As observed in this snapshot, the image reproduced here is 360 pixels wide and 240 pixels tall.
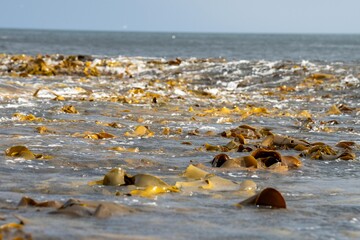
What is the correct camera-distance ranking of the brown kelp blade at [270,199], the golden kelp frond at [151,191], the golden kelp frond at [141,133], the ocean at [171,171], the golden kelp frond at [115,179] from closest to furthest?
1. the ocean at [171,171]
2. the brown kelp blade at [270,199]
3. the golden kelp frond at [151,191]
4. the golden kelp frond at [115,179]
5. the golden kelp frond at [141,133]

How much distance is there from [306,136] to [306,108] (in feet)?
16.6

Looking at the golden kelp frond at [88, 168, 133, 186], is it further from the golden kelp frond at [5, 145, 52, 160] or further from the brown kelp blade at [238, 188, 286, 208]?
the golden kelp frond at [5, 145, 52, 160]

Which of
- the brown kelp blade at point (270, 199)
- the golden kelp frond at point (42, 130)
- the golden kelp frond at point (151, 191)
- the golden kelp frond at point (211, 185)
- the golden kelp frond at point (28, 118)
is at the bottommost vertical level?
the golden kelp frond at point (28, 118)

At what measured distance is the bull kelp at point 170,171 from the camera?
3.48 metres

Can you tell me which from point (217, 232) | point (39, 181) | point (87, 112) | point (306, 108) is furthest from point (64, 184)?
point (306, 108)

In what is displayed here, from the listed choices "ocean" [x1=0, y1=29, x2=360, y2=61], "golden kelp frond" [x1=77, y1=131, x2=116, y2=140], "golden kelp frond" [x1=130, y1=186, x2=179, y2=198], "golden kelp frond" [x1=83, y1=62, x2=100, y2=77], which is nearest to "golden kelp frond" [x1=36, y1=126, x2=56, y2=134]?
"golden kelp frond" [x1=77, y1=131, x2=116, y2=140]

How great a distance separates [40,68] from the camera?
890 inches

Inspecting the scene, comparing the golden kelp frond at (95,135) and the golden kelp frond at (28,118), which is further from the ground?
the golden kelp frond at (95,135)

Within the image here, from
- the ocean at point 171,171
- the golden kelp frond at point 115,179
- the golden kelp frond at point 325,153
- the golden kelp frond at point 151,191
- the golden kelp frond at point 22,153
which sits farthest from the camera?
the golden kelp frond at point 325,153

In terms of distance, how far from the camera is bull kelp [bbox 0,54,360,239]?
3477 mm

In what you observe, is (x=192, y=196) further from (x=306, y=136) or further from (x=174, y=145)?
(x=306, y=136)

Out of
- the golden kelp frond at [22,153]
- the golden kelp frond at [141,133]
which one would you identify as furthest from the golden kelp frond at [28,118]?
the golden kelp frond at [22,153]

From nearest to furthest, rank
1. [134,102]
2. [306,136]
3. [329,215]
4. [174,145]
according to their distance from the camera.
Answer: [329,215]
[174,145]
[306,136]
[134,102]

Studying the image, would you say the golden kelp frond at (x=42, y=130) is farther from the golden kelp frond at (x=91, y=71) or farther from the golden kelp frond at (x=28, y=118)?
the golden kelp frond at (x=91, y=71)
